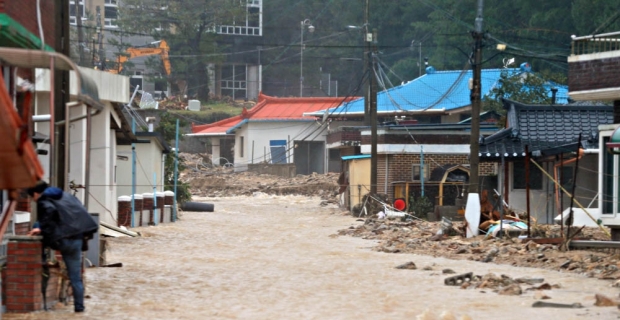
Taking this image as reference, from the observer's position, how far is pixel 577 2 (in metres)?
58.3

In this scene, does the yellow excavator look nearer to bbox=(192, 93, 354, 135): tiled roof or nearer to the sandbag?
bbox=(192, 93, 354, 135): tiled roof

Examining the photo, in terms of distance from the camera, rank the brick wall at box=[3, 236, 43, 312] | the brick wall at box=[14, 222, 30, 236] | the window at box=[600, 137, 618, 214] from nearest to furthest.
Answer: the brick wall at box=[3, 236, 43, 312] → the brick wall at box=[14, 222, 30, 236] → the window at box=[600, 137, 618, 214]

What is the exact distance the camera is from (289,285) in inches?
621

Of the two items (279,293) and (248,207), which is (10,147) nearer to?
(279,293)

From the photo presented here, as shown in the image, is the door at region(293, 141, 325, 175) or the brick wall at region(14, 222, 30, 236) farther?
the door at region(293, 141, 325, 175)

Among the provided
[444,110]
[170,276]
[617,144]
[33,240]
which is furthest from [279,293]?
[444,110]

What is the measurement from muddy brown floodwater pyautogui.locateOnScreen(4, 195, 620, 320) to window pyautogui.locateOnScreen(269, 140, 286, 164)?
39.4m

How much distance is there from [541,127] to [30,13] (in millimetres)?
19720

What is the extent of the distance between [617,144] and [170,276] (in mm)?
8163

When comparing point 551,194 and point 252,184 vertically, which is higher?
point 551,194

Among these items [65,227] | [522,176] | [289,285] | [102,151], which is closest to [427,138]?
[522,176]

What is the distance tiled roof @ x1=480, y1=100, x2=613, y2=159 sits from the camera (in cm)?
3088

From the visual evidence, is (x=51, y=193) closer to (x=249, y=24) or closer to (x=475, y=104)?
(x=475, y=104)

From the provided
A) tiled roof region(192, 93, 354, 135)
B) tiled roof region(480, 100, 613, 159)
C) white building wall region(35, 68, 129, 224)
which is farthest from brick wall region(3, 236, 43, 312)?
tiled roof region(192, 93, 354, 135)
